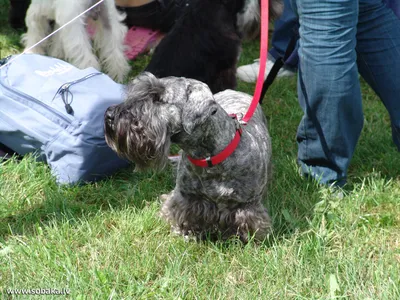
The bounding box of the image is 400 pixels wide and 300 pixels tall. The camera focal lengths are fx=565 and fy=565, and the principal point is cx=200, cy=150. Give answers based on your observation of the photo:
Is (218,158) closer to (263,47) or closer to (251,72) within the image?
(263,47)

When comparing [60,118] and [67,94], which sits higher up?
[67,94]

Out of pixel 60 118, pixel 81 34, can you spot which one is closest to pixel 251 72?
pixel 81 34

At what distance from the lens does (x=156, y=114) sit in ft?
8.61

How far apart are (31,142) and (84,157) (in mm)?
419

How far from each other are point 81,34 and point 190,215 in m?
2.70

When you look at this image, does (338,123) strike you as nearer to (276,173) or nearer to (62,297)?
(276,173)

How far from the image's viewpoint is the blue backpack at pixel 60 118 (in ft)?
11.5

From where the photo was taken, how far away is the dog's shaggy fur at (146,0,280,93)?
4355 millimetres

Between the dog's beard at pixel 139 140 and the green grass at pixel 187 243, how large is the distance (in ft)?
1.85

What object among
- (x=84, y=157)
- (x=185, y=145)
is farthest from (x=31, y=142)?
(x=185, y=145)

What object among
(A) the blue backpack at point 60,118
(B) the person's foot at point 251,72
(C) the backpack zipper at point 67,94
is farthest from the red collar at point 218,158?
(B) the person's foot at point 251,72

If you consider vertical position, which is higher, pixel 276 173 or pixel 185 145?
pixel 185 145

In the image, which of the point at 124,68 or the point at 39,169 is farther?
the point at 124,68

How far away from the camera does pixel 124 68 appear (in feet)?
17.7
